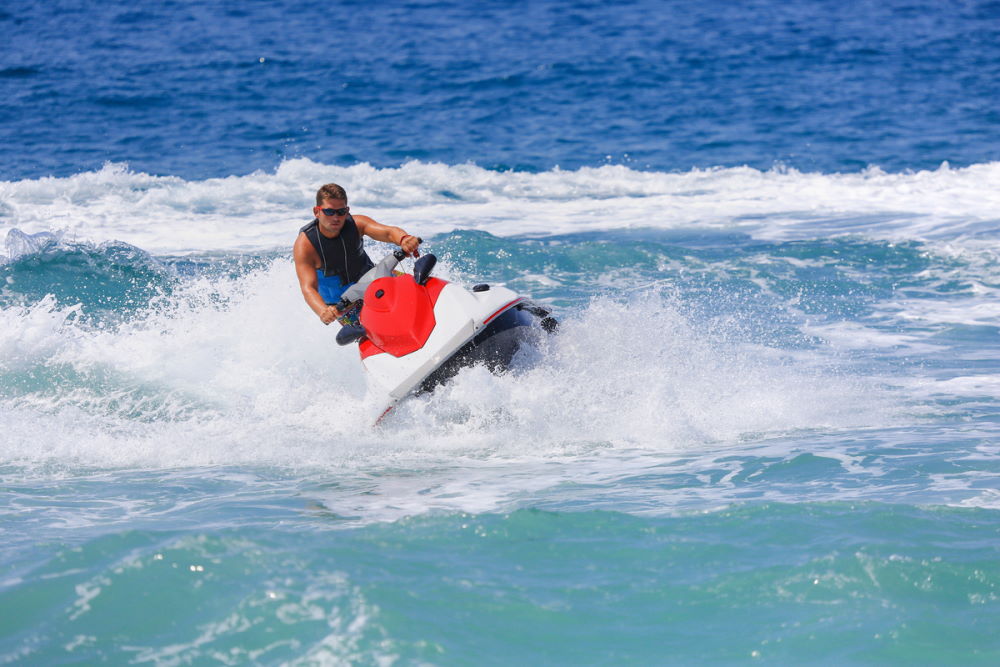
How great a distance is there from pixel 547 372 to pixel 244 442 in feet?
5.90

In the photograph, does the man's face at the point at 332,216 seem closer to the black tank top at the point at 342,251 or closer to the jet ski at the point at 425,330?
the black tank top at the point at 342,251

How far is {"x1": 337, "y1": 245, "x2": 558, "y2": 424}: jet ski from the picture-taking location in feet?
19.6

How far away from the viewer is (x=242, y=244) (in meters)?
12.8

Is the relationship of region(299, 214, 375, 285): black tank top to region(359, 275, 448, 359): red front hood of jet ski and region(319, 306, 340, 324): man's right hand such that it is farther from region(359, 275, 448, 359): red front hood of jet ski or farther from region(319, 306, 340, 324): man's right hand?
region(319, 306, 340, 324): man's right hand

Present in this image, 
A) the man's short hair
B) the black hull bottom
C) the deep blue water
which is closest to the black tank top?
the man's short hair

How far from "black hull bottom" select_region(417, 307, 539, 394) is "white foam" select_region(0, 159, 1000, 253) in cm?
705

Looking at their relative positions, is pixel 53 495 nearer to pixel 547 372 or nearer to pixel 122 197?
pixel 547 372

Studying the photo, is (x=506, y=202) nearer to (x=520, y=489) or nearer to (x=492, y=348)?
(x=492, y=348)

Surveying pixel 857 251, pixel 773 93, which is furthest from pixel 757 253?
pixel 773 93

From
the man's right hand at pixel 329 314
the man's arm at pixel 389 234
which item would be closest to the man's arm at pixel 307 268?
the man's right hand at pixel 329 314

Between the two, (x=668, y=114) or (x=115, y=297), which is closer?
(x=115, y=297)

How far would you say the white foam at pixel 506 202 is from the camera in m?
13.4

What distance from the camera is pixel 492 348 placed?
241 inches

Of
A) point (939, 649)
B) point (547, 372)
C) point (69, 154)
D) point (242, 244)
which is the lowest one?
point (939, 649)
